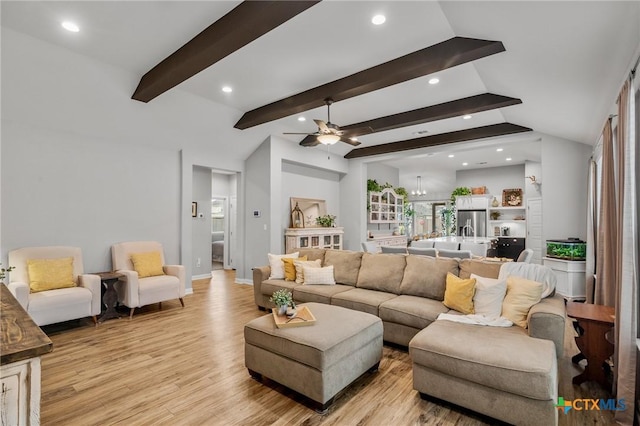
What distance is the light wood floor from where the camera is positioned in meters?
2.21

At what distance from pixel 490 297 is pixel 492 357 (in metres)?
1.04

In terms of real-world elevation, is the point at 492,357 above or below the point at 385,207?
below

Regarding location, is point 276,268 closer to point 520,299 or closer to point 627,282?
point 520,299

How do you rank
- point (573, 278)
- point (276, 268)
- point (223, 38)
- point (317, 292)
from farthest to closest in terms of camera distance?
1. point (573, 278)
2. point (276, 268)
3. point (317, 292)
4. point (223, 38)

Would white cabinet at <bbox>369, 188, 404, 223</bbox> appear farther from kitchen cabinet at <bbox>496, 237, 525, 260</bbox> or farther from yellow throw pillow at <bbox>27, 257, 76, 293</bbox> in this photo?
yellow throw pillow at <bbox>27, 257, 76, 293</bbox>

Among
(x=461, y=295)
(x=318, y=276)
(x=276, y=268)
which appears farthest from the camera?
(x=276, y=268)

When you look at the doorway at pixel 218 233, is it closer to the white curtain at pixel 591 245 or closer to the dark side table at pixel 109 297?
the dark side table at pixel 109 297

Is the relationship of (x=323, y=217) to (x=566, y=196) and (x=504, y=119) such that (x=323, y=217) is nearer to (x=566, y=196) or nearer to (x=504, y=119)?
(x=504, y=119)

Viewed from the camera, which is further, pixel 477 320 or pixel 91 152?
A: pixel 91 152

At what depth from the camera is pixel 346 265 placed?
4.42 metres

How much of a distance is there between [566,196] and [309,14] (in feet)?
17.7

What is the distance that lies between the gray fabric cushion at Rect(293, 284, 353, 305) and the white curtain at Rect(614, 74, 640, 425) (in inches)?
101

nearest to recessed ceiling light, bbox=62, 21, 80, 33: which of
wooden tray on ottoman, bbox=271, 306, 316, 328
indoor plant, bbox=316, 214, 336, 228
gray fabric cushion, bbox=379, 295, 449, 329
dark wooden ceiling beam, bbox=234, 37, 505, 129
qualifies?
dark wooden ceiling beam, bbox=234, 37, 505, 129

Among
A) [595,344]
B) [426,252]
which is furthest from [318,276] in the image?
[595,344]
